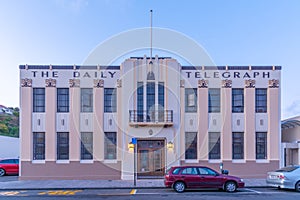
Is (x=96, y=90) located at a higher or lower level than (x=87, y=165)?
higher

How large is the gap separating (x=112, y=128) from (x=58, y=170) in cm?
424

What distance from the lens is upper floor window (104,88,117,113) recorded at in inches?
798

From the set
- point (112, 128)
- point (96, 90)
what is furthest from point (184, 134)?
point (96, 90)

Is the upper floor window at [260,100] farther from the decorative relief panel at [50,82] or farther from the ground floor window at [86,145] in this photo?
the decorative relief panel at [50,82]

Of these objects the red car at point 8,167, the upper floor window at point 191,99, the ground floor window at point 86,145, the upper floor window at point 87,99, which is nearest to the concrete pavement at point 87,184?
the ground floor window at point 86,145

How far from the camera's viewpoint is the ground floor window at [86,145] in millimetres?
20047

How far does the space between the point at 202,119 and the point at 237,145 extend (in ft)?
9.26

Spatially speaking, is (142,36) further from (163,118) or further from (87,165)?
(87,165)

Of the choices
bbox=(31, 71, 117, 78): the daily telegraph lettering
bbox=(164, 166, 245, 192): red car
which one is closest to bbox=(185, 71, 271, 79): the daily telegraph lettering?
bbox=(31, 71, 117, 78): the daily telegraph lettering

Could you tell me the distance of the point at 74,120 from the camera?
790 inches

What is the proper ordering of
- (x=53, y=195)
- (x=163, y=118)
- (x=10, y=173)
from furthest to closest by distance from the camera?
(x=10, y=173) < (x=163, y=118) < (x=53, y=195)

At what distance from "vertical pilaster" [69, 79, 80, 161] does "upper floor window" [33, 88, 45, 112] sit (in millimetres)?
1865

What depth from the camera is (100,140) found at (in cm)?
2005

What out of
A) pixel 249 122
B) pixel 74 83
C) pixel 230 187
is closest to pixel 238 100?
pixel 249 122
